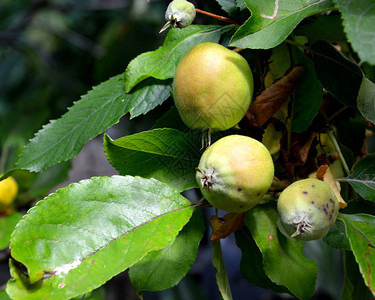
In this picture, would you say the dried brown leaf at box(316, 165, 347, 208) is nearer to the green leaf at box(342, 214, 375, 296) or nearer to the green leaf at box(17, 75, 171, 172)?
the green leaf at box(342, 214, 375, 296)

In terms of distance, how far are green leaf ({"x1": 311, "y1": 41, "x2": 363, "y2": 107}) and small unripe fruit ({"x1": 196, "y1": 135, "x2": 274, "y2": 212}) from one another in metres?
0.18

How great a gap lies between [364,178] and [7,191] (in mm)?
717

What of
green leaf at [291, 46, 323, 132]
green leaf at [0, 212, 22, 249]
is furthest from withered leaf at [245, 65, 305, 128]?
green leaf at [0, 212, 22, 249]

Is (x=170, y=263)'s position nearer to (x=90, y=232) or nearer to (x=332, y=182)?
(x=90, y=232)

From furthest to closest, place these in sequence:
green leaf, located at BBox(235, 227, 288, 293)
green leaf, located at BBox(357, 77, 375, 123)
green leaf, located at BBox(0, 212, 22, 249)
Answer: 1. green leaf, located at BBox(0, 212, 22, 249)
2. green leaf, located at BBox(235, 227, 288, 293)
3. green leaf, located at BBox(357, 77, 375, 123)

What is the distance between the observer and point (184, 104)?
1.95 ft

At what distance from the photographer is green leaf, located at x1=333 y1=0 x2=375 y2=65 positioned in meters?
0.48

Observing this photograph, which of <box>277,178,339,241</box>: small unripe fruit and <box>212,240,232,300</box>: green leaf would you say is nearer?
<box>277,178,339,241</box>: small unripe fruit

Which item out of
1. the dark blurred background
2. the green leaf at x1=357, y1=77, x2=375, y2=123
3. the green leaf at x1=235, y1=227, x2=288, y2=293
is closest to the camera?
the green leaf at x1=357, y1=77, x2=375, y2=123

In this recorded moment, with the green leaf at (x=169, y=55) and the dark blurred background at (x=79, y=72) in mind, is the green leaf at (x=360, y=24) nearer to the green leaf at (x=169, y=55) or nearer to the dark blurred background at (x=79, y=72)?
the green leaf at (x=169, y=55)

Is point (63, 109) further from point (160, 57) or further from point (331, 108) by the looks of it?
point (331, 108)

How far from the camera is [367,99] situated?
0.62 metres

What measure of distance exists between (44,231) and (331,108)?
49 centimetres

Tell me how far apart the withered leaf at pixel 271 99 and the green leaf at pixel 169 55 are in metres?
0.13
